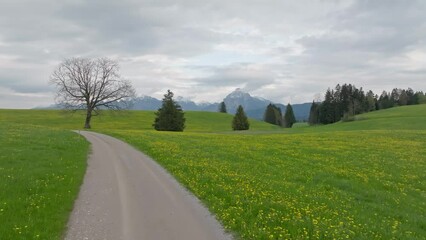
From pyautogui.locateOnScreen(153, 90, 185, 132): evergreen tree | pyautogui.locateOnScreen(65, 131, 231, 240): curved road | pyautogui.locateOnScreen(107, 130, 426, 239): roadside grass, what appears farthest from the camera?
pyautogui.locateOnScreen(153, 90, 185, 132): evergreen tree

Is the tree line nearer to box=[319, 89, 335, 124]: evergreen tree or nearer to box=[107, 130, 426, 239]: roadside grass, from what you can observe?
box=[319, 89, 335, 124]: evergreen tree

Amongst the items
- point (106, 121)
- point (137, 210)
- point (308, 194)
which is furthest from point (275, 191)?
point (106, 121)

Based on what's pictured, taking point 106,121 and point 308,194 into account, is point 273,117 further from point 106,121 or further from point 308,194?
point 308,194

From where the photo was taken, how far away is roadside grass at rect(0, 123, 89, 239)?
27.7 ft

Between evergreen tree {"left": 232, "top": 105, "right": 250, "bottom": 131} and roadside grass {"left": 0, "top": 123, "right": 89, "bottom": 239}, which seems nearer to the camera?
roadside grass {"left": 0, "top": 123, "right": 89, "bottom": 239}

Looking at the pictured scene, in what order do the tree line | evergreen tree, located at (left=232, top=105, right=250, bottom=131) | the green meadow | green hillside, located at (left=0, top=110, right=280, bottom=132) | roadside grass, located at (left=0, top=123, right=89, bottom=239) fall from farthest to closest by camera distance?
the tree line < evergreen tree, located at (left=232, top=105, right=250, bottom=131) < green hillside, located at (left=0, top=110, right=280, bottom=132) < the green meadow < roadside grass, located at (left=0, top=123, right=89, bottom=239)

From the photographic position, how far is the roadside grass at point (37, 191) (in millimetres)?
8455

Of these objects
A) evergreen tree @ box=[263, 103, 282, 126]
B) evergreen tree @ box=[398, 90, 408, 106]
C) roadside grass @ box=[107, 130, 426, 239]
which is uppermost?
evergreen tree @ box=[398, 90, 408, 106]

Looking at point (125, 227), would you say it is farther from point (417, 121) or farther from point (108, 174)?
A: point (417, 121)

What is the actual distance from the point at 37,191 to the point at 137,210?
3780 millimetres

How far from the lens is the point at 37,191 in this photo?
1190 centimetres

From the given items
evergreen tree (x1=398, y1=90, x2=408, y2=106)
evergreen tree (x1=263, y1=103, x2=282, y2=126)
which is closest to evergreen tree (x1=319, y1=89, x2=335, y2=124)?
evergreen tree (x1=263, y1=103, x2=282, y2=126)

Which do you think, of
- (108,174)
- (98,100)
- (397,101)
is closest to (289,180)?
(108,174)

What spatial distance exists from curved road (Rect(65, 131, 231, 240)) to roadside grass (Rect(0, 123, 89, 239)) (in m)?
0.43
